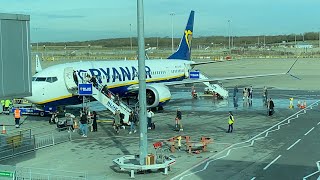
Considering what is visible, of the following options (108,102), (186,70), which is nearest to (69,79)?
(108,102)

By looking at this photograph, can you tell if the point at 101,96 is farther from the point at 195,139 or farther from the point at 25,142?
the point at 195,139

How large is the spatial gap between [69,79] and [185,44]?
972 inches

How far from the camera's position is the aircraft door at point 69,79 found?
121 ft

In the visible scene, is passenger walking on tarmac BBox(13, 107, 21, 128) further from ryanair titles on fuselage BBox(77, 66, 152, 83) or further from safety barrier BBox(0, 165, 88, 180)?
safety barrier BBox(0, 165, 88, 180)

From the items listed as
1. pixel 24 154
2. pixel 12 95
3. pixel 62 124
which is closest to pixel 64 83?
pixel 62 124

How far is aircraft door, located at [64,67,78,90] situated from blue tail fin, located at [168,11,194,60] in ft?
73.7

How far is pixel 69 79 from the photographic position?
37.1 meters

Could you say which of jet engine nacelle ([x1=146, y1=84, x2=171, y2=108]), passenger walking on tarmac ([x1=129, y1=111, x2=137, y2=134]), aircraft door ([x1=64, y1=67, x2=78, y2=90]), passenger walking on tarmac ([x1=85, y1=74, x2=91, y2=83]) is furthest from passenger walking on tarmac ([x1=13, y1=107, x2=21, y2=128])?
jet engine nacelle ([x1=146, y1=84, x2=171, y2=108])

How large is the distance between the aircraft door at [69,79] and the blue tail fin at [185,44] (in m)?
22.5

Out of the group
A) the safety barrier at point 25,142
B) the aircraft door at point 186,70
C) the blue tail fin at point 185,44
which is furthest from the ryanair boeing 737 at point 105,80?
the blue tail fin at point 185,44

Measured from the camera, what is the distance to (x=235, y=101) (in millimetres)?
52094

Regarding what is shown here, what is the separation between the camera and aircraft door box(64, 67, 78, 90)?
121 feet

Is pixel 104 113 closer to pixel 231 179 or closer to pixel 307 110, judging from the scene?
pixel 307 110

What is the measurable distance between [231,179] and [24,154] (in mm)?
11886
